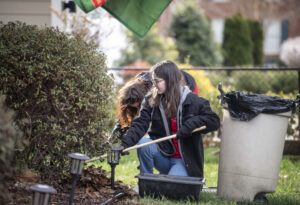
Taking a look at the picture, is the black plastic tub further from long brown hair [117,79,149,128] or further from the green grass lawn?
long brown hair [117,79,149,128]

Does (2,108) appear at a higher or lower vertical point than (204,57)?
lower

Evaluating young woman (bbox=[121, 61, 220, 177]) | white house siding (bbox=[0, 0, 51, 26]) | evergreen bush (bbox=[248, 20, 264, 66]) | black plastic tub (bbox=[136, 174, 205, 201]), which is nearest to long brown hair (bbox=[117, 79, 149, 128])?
young woman (bbox=[121, 61, 220, 177])

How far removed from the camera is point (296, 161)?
566 centimetres

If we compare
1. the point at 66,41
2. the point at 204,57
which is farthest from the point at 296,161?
the point at 204,57

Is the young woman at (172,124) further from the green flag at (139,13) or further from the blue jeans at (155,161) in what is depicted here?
the green flag at (139,13)

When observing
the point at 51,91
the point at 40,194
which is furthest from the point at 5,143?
the point at 51,91

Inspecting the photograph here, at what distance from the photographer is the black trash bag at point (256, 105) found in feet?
11.3

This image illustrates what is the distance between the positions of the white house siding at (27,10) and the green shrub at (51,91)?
92.7 inches

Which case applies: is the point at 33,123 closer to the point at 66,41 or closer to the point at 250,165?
the point at 66,41

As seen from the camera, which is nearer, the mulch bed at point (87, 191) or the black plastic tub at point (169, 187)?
the mulch bed at point (87, 191)

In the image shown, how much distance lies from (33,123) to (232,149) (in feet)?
5.76

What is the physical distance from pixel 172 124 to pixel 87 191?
40.6 inches

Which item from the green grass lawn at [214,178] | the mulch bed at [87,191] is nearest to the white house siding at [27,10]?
the green grass lawn at [214,178]

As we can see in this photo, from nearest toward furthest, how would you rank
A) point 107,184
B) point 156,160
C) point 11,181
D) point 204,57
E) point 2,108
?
point 2,108
point 11,181
point 107,184
point 156,160
point 204,57
